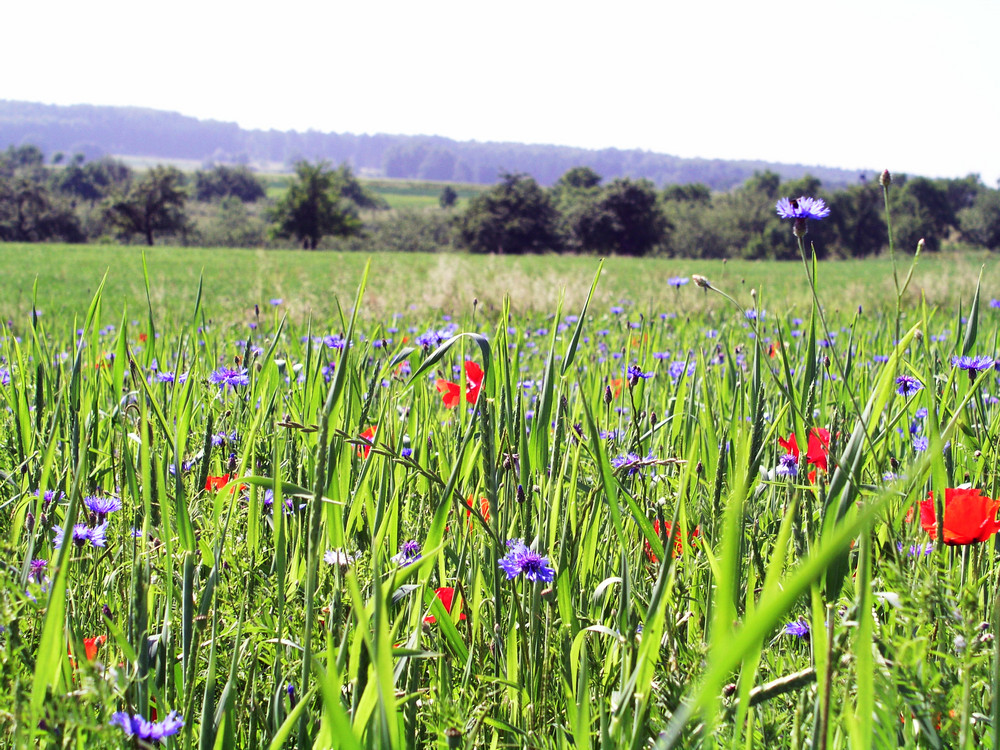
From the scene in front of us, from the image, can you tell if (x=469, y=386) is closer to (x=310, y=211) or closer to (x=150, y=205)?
(x=310, y=211)

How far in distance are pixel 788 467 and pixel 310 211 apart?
4788cm

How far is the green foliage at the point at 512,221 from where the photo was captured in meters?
42.7

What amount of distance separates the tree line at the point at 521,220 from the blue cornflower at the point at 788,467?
3808 cm

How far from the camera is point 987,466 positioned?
4.68ft

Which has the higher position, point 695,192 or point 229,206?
point 695,192

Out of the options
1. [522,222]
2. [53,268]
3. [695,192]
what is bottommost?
[53,268]

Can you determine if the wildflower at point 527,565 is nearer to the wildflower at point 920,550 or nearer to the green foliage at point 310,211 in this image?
the wildflower at point 920,550

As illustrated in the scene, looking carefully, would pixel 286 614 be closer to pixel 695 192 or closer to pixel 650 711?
pixel 650 711

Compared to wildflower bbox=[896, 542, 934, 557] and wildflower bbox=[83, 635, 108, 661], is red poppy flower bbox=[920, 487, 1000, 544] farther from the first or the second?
wildflower bbox=[83, 635, 108, 661]

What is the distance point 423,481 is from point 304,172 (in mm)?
48836

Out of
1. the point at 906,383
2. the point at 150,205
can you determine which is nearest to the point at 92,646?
the point at 906,383

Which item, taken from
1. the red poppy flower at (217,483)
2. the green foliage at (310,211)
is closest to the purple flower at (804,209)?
the red poppy flower at (217,483)

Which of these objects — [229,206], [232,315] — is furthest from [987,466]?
[229,206]

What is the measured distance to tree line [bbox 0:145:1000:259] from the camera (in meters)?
43.3
